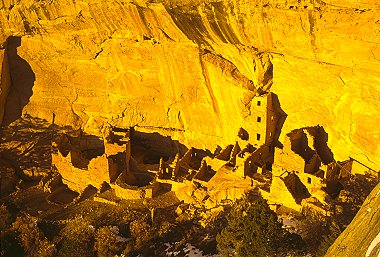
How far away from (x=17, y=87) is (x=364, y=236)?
15.7m

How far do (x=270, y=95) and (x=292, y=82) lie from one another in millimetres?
842

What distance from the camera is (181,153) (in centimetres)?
1686

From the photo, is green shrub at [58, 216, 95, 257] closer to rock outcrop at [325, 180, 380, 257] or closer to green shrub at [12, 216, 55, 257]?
green shrub at [12, 216, 55, 257]

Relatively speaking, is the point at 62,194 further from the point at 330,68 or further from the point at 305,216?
the point at 330,68

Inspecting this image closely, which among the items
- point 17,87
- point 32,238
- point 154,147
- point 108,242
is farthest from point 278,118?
point 17,87

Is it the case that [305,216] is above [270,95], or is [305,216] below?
below

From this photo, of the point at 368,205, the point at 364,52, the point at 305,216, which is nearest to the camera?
the point at 368,205

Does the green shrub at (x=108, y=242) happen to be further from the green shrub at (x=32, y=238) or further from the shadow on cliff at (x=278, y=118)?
the shadow on cliff at (x=278, y=118)

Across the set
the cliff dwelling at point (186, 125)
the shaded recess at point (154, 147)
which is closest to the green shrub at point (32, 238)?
the cliff dwelling at point (186, 125)

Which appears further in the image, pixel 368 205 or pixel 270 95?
pixel 270 95

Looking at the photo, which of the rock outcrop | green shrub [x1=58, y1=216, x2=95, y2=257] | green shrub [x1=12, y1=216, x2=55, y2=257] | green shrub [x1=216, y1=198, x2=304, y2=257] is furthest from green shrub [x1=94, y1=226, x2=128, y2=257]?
the rock outcrop

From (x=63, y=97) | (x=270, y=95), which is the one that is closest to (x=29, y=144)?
(x=63, y=97)

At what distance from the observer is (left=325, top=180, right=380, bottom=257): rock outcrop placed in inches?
188

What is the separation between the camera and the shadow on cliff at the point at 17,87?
1786 cm
